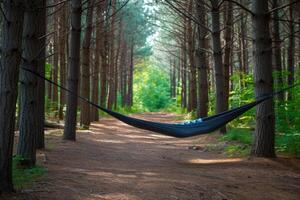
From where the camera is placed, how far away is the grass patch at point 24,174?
539cm

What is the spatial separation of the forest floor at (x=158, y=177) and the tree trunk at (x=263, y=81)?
0.36 metres

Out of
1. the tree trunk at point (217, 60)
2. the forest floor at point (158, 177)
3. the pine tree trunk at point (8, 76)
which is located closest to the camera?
the pine tree trunk at point (8, 76)

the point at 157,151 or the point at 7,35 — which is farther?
the point at 157,151

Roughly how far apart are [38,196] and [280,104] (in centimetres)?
693

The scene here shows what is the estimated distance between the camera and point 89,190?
→ 17.6ft

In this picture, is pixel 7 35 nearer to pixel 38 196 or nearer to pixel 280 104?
pixel 38 196

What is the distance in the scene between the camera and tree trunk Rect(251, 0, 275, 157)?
813cm

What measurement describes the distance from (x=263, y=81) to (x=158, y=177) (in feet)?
9.98

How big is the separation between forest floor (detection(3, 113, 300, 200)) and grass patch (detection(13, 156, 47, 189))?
4.7 inches

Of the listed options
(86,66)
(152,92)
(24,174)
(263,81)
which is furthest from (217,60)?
(152,92)

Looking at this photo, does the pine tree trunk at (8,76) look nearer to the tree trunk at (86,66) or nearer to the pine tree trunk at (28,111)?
the pine tree trunk at (28,111)

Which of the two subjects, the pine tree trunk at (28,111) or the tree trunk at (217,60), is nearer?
the pine tree trunk at (28,111)

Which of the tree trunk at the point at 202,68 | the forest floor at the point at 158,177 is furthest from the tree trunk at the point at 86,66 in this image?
the forest floor at the point at 158,177

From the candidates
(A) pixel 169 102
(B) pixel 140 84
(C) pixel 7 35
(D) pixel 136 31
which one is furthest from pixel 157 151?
(B) pixel 140 84
